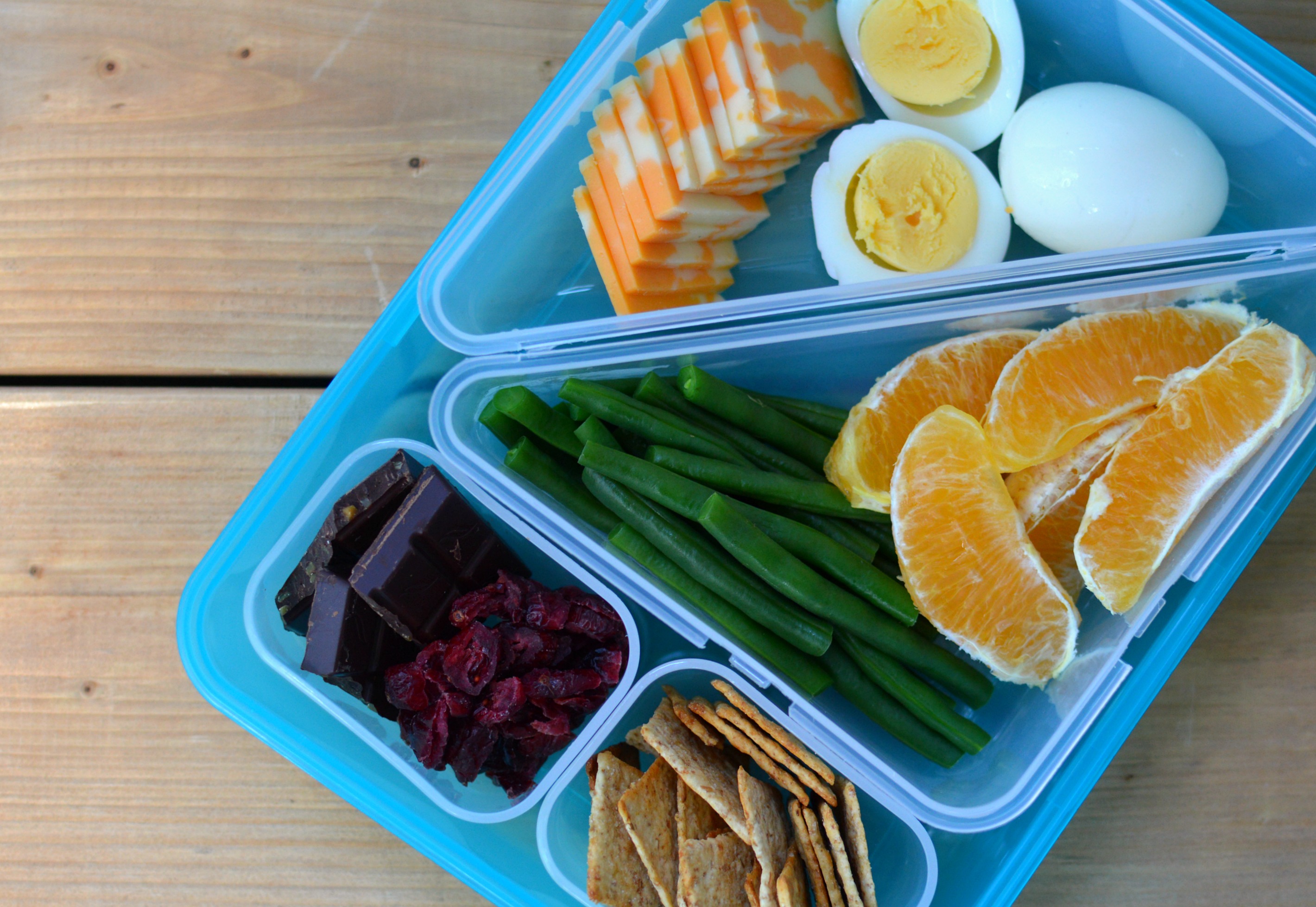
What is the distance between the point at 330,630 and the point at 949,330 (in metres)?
0.86

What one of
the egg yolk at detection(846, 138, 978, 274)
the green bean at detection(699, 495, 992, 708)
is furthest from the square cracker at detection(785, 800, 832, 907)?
the egg yolk at detection(846, 138, 978, 274)

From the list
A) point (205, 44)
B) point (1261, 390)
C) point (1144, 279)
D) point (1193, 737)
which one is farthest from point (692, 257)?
point (1193, 737)

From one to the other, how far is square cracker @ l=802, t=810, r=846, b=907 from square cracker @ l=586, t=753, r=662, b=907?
0.68ft

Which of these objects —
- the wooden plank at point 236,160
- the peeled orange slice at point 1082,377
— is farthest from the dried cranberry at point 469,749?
the peeled orange slice at point 1082,377

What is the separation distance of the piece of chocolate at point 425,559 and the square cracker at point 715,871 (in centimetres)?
40

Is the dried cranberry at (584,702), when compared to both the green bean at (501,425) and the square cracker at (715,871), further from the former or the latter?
the green bean at (501,425)

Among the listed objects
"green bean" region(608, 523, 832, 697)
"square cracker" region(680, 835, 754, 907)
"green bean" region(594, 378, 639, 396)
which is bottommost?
"square cracker" region(680, 835, 754, 907)

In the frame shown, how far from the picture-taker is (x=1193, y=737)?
3.84ft

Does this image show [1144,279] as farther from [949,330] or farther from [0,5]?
[0,5]

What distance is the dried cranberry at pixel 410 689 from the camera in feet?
3.43

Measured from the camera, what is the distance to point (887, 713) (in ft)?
3.54

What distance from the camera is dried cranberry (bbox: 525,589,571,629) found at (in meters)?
1.04

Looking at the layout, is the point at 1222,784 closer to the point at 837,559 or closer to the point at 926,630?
the point at 926,630

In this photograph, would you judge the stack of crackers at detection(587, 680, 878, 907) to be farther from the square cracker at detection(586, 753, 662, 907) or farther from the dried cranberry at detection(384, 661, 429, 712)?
the dried cranberry at detection(384, 661, 429, 712)
